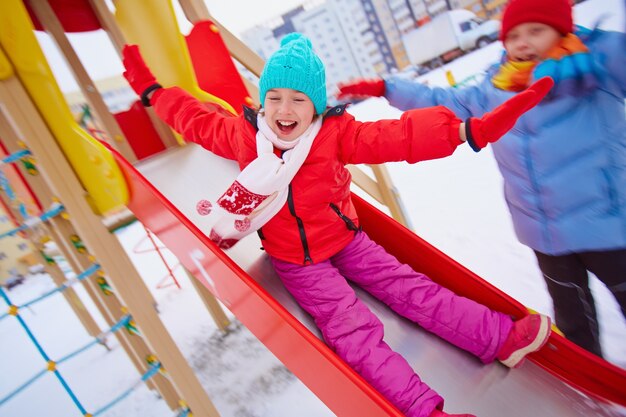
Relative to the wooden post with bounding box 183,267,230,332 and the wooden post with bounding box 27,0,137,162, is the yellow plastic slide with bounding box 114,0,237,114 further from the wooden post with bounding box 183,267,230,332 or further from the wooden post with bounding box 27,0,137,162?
the wooden post with bounding box 183,267,230,332

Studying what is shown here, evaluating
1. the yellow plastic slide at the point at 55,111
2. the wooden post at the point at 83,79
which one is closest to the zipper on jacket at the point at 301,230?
the yellow plastic slide at the point at 55,111

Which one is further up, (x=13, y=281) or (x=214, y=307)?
(x=13, y=281)

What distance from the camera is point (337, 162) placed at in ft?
3.54

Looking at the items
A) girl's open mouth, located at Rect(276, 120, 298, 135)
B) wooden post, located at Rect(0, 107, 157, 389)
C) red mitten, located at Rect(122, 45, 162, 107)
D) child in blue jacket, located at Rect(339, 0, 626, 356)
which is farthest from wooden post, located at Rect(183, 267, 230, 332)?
child in blue jacket, located at Rect(339, 0, 626, 356)

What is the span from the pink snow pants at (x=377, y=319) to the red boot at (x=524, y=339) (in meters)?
0.02

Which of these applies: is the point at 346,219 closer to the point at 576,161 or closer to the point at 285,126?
the point at 285,126

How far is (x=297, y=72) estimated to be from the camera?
3.22 feet

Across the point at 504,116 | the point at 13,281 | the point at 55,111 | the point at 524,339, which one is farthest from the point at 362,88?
the point at 13,281

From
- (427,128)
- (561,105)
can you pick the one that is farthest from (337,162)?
(561,105)

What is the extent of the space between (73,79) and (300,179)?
4.01 feet

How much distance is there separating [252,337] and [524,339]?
1536 mm

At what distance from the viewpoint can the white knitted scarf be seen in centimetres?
100

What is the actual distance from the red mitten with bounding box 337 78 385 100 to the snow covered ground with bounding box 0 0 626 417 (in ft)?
2.07

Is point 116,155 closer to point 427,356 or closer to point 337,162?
point 337,162
